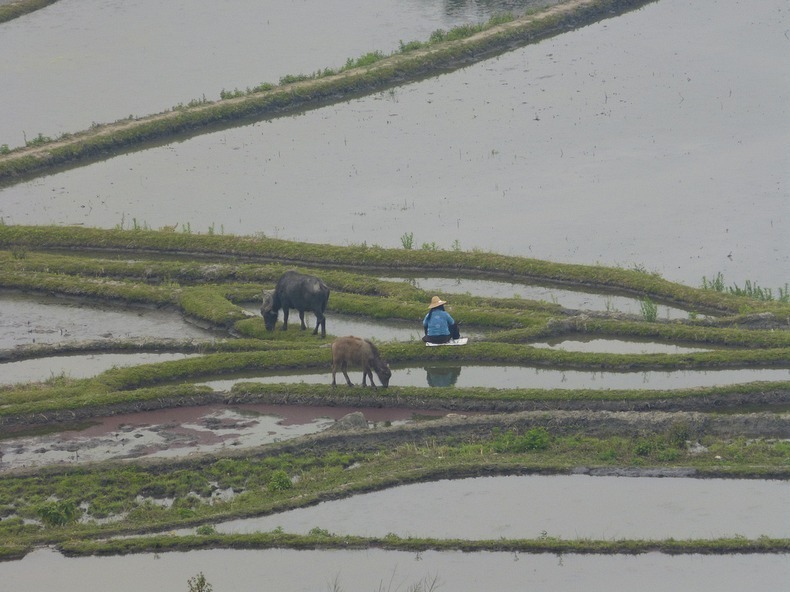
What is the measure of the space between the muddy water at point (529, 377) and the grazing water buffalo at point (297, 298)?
1496mm

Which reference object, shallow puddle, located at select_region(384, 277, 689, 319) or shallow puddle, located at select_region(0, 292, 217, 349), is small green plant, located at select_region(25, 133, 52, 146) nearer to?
shallow puddle, located at select_region(0, 292, 217, 349)

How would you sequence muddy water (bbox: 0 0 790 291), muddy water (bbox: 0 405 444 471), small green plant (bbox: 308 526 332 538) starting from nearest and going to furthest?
small green plant (bbox: 308 526 332 538) < muddy water (bbox: 0 405 444 471) < muddy water (bbox: 0 0 790 291)

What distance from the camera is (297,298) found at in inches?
971

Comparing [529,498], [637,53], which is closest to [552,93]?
[637,53]

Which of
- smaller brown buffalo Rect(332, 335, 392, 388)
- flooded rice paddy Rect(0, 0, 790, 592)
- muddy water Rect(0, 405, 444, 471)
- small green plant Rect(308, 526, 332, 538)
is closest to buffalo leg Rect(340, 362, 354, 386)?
smaller brown buffalo Rect(332, 335, 392, 388)

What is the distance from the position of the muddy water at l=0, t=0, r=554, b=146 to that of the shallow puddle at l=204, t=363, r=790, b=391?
15.9 m

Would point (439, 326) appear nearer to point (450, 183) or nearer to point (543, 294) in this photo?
point (543, 294)

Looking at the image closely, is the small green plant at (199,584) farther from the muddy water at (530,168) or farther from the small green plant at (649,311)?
the muddy water at (530,168)

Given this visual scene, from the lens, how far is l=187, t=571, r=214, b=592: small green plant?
1489cm

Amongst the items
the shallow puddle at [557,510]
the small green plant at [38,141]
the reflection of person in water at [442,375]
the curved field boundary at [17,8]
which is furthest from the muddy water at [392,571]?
the curved field boundary at [17,8]

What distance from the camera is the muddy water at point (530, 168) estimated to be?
29453 mm

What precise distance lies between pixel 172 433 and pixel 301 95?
61.2ft

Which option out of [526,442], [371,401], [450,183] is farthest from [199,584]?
[450,183]

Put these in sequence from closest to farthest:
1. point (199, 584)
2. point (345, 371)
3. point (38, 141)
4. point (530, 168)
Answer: point (199, 584) < point (345, 371) < point (530, 168) < point (38, 141)
